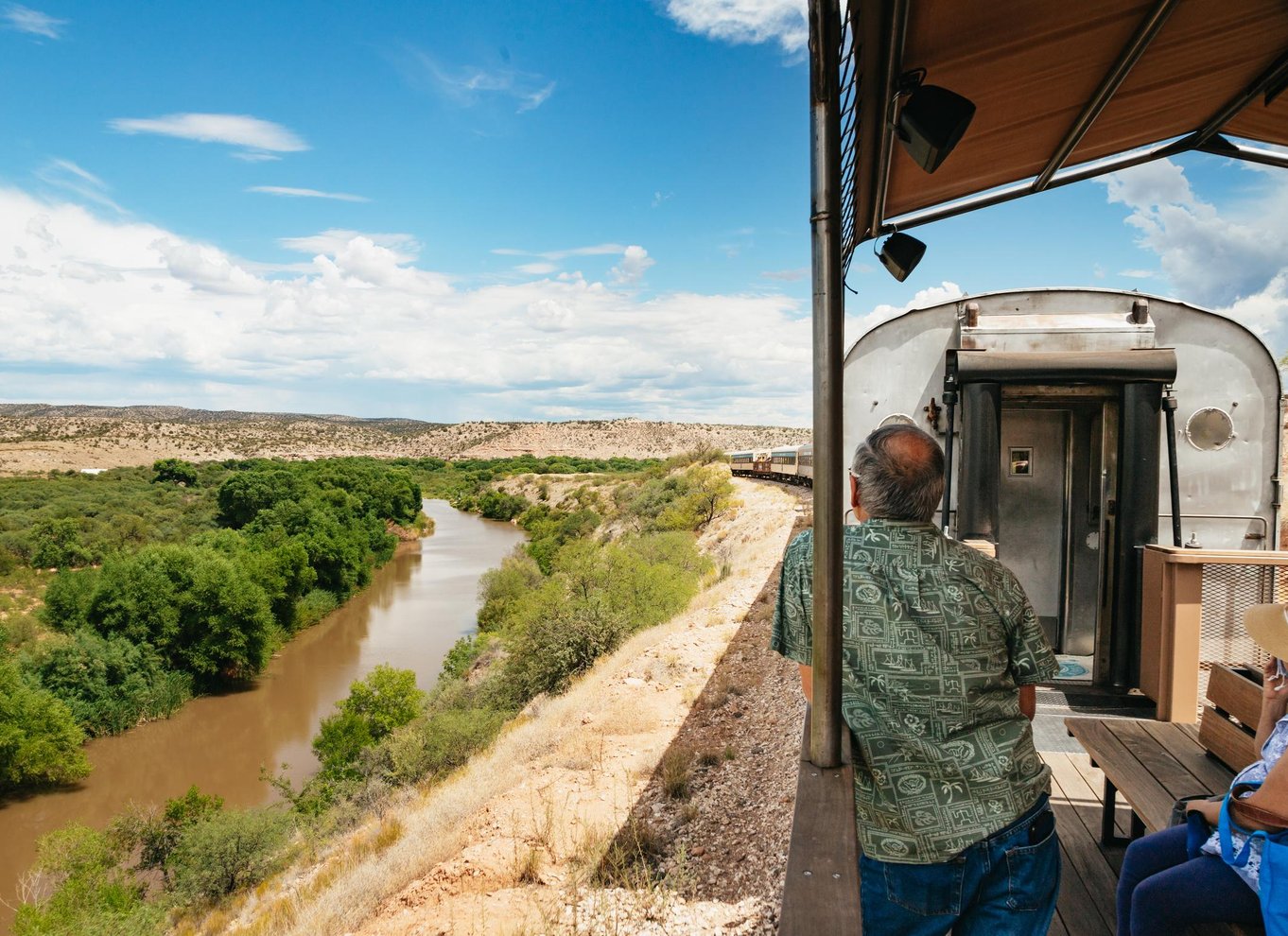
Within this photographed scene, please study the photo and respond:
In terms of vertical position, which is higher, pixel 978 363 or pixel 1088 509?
pixel 978 363

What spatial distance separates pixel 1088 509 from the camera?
20.5 feet

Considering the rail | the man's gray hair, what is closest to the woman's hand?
the man's gray hair

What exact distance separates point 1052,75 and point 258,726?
103 ft

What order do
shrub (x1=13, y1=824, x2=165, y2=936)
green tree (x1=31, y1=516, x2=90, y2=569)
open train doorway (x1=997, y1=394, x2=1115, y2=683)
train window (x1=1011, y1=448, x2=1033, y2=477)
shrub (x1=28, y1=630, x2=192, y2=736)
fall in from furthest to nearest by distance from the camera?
green tree (x1=31, y1=516, x2=90, y2=569), shrub (x1=28, y1=630, x2=192, y2=736), shrub (x1=13, y1=824, x2=165, y2=936), train window (x1=1011, y1=448, x2=1033, y2=477), open train doorway (x1=997, y1=394, x2=1115, y2=683)

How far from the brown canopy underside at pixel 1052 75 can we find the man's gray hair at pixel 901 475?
1231mm

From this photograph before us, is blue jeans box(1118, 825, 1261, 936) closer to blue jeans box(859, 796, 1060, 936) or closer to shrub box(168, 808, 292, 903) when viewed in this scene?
blue jeans box(859, 796, 1060, 936)

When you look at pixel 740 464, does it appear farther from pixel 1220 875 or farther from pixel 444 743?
pixel 1220 875

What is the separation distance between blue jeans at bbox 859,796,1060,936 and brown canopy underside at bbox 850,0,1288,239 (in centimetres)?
231

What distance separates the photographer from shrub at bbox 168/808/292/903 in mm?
16297

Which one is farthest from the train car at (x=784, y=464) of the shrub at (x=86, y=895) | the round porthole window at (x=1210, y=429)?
the round porthole window at (x=1210, y=429)

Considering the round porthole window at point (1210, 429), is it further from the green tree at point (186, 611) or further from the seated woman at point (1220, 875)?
the green tree at point (186, 611)

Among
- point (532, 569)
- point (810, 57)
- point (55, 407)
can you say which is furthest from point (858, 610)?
point (55, 407)

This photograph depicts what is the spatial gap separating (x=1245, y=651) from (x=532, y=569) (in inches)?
1290

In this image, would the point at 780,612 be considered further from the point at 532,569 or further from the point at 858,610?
the point at 532,569
